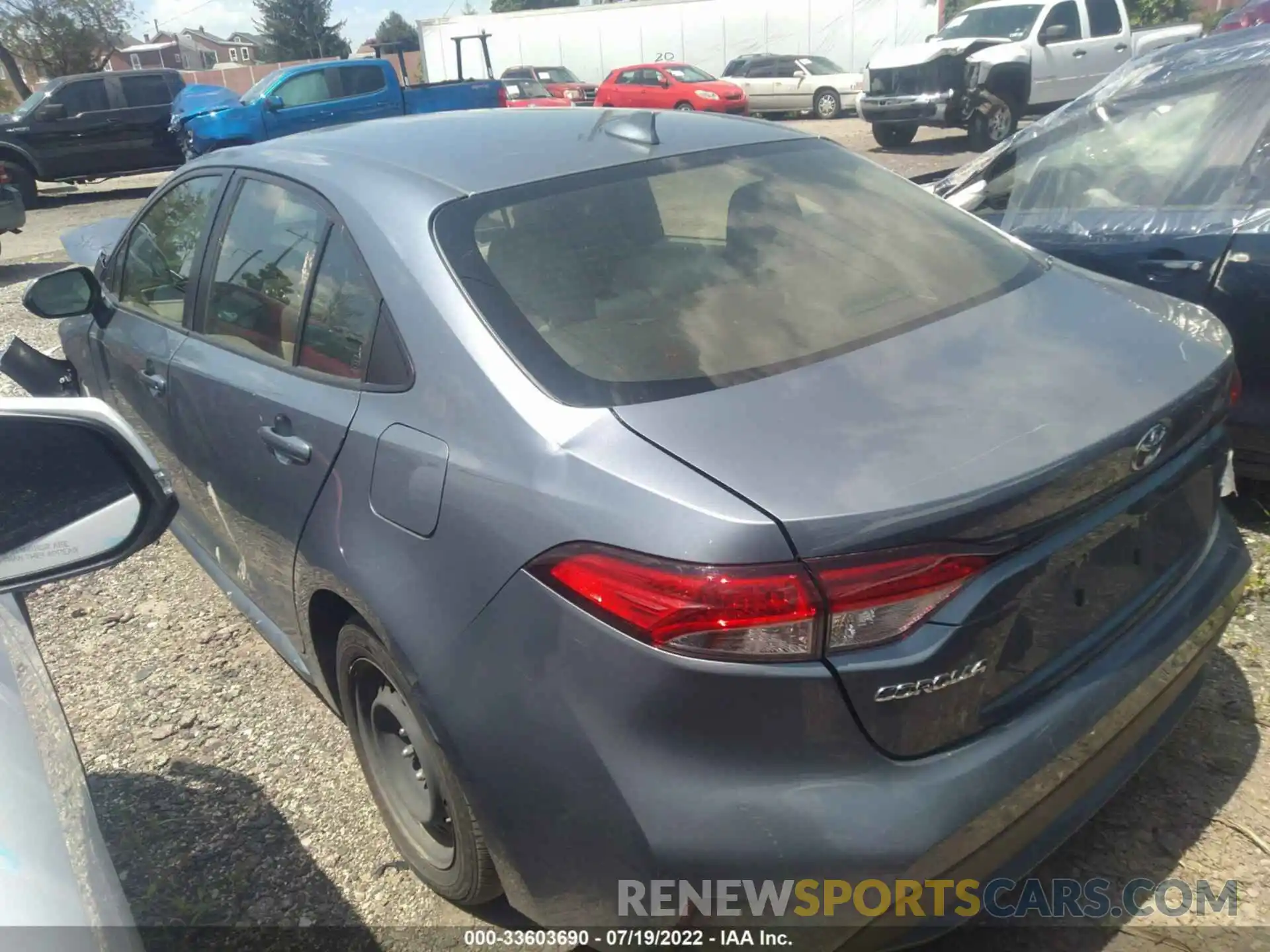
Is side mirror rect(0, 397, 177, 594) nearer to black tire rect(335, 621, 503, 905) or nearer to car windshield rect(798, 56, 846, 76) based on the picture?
black tire rect(335, 621, 503, 905)

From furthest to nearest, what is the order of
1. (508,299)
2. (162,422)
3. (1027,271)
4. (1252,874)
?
1. (162,422)
2. (1027,271)
3. (1252,874)
4. (508,299)

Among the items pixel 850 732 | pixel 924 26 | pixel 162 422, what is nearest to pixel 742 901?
pixel 850 732

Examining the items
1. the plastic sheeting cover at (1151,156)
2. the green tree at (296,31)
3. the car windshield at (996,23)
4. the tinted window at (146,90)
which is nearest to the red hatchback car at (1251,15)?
the car windshield at (996,23)

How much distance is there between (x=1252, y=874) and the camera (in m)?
2.24

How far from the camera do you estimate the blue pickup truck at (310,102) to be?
592 inches

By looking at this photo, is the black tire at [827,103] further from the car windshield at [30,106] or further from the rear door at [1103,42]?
the car windshield at [30,106]

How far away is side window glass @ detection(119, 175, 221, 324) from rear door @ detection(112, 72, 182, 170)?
15877 millimetres

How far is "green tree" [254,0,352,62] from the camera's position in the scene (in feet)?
220

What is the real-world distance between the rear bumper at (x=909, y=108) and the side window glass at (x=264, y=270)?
1385cm

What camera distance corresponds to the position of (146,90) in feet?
57.2

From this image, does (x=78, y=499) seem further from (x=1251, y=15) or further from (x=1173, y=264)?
(x=1251, y=15)

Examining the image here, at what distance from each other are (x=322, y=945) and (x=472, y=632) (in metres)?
1.03

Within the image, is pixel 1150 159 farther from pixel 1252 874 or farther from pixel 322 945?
pixel 322 945

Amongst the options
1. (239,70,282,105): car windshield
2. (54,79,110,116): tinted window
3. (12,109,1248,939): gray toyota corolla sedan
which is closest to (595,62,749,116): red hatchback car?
(239,70,282,105): car windshield
